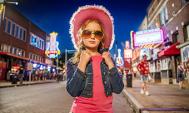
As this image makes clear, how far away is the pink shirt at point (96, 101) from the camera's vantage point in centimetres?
222

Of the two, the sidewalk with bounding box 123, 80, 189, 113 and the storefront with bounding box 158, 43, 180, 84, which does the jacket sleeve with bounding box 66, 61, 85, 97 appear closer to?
the sidewalk with bounding box 123, 80, 189, 113

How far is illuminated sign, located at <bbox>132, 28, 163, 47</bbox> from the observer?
95.7 ft

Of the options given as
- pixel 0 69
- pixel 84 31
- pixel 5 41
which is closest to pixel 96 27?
pixel 84 31

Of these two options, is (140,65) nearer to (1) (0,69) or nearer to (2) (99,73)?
(2) (99,73)

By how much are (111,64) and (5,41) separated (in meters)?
36.9

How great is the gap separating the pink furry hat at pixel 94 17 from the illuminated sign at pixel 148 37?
27377 millimetres

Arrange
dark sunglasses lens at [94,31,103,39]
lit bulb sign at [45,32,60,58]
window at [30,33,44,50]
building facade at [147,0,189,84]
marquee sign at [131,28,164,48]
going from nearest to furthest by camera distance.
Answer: dark sunglasses lens at [94,31,103,39] → building facade at [147,0,189,84] → marquee sign at [131,28,164,48] → window at [30,33,44,50] → lit bulb sign at [45,32,60,58]

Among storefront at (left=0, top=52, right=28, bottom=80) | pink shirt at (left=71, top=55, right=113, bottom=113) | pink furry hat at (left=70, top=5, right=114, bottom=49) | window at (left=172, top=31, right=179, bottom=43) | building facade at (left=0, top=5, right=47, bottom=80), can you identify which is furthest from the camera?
building facade at (left=0, top=5, right=47, bottom=80)

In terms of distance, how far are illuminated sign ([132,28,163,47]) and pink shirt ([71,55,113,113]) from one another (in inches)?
1091

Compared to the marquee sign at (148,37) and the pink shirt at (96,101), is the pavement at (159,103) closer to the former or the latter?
the pink shirt at (96,101)

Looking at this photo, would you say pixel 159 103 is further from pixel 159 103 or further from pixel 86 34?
pixel 86 34

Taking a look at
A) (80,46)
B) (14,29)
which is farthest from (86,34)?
(14,29)

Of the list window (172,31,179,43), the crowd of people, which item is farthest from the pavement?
the crowd of people

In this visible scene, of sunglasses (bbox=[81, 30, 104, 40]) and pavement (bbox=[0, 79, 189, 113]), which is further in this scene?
pavement (bbox=[0, 79, 189, 113])
